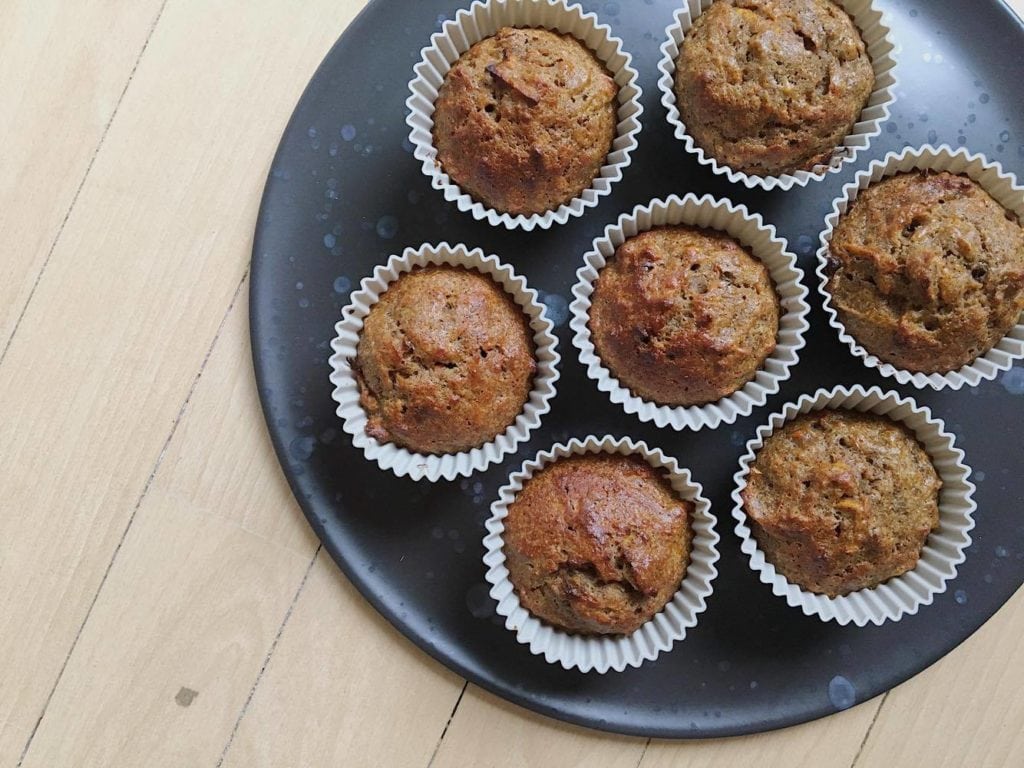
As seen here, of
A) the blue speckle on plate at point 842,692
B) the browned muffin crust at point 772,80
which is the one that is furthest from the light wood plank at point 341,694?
the browned muffin crust at point 772,80

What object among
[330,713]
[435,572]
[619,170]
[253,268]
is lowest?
[330,713]

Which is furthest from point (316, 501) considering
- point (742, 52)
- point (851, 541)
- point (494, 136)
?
point (742, 52)

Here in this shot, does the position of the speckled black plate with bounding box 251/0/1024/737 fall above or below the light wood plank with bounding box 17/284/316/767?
above

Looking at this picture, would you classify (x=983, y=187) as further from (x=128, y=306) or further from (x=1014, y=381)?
(x=128, y=306)

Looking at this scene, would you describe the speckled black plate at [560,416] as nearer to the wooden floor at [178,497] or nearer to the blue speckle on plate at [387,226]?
the blue speckle on plate at [387,226]

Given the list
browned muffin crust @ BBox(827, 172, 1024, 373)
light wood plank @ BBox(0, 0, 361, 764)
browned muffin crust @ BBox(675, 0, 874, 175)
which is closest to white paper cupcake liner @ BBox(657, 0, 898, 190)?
browned muffin crust @ BBox(675, 0, 874, 175)

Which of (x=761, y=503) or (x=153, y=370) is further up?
(x=761, y=503)

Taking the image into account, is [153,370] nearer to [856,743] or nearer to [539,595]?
[539,595]

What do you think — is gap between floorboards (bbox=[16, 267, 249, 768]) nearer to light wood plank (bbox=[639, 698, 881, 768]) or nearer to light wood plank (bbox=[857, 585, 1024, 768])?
light wood plank (bbox=[639, 698, 881, 768])
